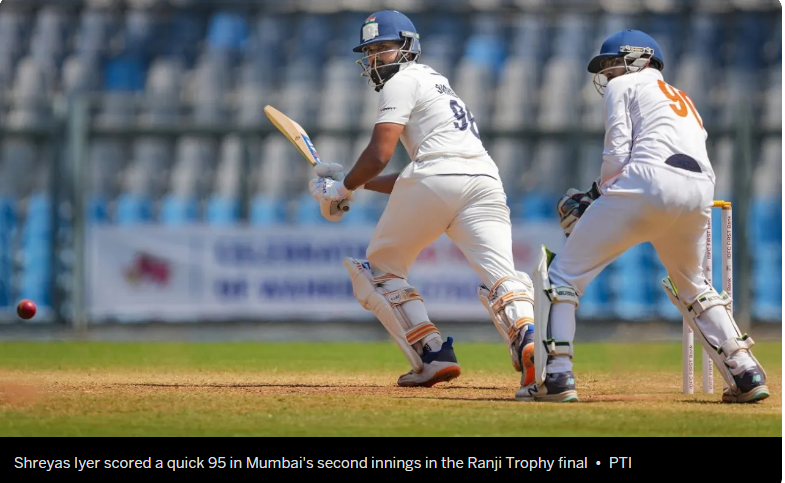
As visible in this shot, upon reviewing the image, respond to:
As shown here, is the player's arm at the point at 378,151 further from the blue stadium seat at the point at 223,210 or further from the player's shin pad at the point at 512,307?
the blue stadium seat at the point at 223,210

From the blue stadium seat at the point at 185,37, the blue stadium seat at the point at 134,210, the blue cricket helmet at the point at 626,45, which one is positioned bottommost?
the blue stadium seat at the point at 134,210

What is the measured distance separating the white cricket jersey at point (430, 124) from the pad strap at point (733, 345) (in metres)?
1.57

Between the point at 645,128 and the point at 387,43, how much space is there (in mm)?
1674

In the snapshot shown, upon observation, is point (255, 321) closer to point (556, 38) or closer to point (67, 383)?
point (67, 383)

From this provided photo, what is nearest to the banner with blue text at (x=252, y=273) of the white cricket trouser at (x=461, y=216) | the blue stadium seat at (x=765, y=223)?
the blue stadium seat at (x=765, y=223)

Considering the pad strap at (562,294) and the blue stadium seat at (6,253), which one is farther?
the blue stadium seat at (6,253)

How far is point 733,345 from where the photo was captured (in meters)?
6.26

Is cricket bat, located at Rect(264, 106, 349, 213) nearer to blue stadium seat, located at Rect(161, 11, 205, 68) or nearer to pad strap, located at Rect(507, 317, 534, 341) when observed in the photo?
pad strap, located at Rect(507, 317, 534, 341)

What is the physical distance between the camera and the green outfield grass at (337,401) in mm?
5441

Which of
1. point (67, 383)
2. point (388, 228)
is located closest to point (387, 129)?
point (388, 228)

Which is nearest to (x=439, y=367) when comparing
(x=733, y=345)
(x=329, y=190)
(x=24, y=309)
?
(x=329, y=190)

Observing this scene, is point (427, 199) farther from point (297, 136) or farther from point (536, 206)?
point (536, 206)

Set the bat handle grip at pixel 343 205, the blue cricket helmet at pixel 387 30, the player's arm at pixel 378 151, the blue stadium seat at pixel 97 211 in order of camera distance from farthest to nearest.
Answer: the blue stadium seat at pixel 97 211 < the bat handle grip at pixel 343 205 < the blue cricket helmet at pixel 387 30 < the player's arm at pixel 378 151

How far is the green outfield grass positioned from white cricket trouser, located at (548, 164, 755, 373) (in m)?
0.50
